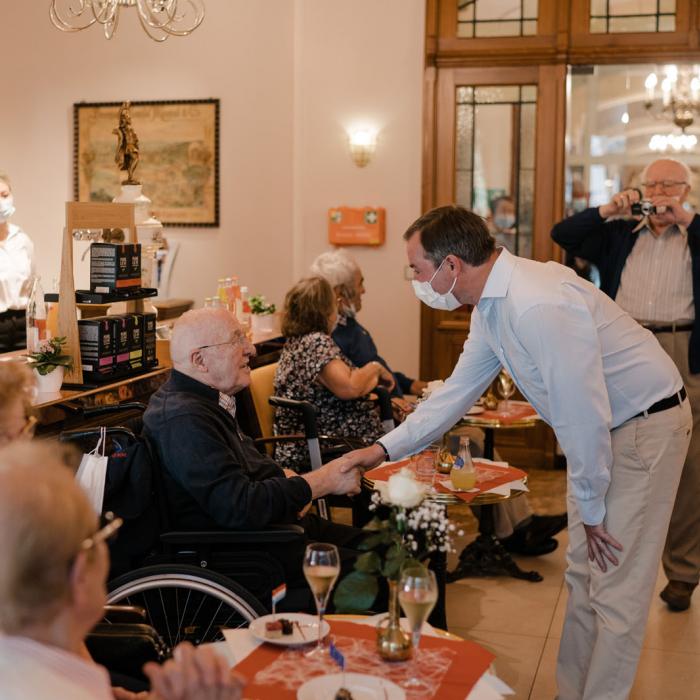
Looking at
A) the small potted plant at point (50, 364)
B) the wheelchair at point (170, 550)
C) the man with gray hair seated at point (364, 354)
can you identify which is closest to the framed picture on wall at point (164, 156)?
the man with gray hair seated at point (364, 354)

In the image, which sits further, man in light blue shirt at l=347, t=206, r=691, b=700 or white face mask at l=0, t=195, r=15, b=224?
white face mask at l=0, t=195, r=15, b=224

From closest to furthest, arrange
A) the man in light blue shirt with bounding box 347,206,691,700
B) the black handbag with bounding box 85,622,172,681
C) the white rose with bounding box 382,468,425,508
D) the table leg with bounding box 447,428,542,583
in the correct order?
the white rose with bounding box 382,468,425,508 < the black handbag with bounding box 85,622,172,681 < the man in light blue shirt with bounding box 347,206,691,700 < the table leg with bounding box 447,428,542,583

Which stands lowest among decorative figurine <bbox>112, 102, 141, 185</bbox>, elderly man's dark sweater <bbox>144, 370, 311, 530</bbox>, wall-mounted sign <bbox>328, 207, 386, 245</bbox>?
elderly man's dark sweater <bbox>144, 370, 311, 530</bbox>

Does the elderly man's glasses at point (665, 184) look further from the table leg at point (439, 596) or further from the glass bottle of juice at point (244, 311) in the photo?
the glass bottle of juice at point (244, 311)

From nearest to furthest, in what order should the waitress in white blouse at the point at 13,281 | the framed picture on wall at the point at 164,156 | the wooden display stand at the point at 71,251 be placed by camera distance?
the wooden display stand at the point at 71,251
the waitress in white blouse at the point at 13,281
the framed picture on wall at the point at 164,156

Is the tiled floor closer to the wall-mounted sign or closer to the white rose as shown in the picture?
the white rose

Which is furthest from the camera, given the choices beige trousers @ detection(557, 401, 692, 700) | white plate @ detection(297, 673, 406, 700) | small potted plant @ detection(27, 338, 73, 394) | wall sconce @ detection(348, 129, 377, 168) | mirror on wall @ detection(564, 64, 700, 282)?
mirror on wall @ detection(564, 64, 700, 282)

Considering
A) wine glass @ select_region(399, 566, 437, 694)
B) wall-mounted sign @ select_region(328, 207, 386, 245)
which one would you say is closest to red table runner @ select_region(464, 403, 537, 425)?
wall-mounted sign @ select_region(328, 207, 386, 245)

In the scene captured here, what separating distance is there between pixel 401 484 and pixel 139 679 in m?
0.79

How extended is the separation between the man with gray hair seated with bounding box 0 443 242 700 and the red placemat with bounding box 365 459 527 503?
2.25 m

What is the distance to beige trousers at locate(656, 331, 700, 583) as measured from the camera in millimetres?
4336

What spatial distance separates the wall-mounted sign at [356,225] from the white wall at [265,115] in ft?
0.29

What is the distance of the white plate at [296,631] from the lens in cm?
203

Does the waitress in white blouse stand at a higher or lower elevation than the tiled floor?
higher
